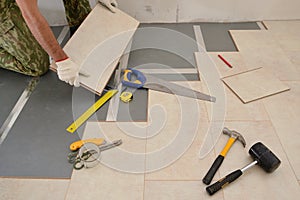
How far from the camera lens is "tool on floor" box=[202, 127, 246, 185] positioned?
4.76 ft

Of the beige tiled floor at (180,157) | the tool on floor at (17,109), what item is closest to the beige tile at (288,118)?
the beige tiled floor at (180,157)

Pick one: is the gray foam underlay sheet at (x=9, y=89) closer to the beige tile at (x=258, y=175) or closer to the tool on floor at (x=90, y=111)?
the tool on floor at (x=90, y=111)

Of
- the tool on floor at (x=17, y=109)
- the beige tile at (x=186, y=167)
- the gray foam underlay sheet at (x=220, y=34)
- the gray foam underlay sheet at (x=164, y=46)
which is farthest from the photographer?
the gray foam underlay sheet at (x=220, y=34)

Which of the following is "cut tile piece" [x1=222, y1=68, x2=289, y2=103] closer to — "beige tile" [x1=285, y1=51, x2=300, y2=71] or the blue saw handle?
"beige tile" [x1=285, y1=51, x2=300, y2=71]

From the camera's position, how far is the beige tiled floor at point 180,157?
1.43 meters

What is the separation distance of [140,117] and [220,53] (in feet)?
3.49

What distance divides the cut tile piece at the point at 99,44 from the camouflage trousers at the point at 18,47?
1.38ft

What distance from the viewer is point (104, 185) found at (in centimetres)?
146

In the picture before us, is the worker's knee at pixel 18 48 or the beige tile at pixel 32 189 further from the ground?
the worker's knee at pixel 18 48

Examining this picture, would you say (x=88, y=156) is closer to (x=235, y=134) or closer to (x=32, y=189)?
(x=32, y=189)

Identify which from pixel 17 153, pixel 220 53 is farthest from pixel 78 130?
pixel 220 53

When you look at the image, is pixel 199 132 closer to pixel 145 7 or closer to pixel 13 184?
pixel 13 184

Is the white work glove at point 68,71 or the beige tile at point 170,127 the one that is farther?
the white work glove at point 68,71

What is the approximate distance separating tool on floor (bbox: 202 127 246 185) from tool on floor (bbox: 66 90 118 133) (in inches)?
34.7
